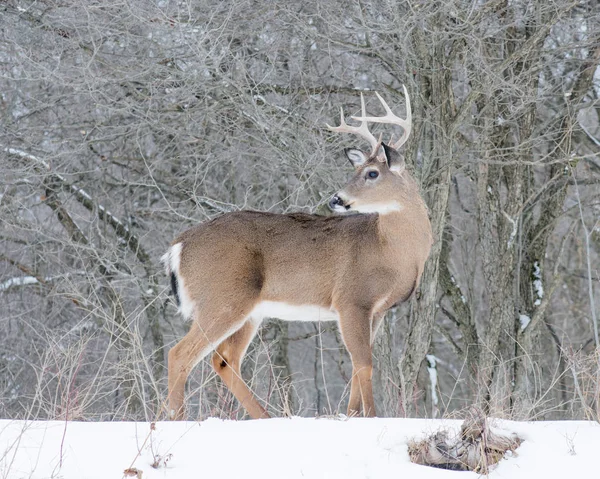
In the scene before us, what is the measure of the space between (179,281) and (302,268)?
939 mm

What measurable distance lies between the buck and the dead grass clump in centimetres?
241

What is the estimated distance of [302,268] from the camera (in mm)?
7164

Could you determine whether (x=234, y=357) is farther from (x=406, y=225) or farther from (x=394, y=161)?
(x=394, y=161)

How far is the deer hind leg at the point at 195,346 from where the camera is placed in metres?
6.74

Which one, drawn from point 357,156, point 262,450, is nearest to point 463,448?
point 262,450

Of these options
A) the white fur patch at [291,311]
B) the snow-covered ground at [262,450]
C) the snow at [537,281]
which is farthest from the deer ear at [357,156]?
the snow at [537,281]

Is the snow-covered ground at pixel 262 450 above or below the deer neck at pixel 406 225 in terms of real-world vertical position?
above

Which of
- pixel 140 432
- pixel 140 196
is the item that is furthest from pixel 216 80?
pixel 140 432

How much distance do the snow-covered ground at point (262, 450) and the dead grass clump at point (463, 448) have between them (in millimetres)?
54

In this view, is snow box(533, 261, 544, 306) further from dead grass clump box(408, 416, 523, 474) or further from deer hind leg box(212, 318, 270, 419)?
dead grass clump box(408, 416, 523, 474)

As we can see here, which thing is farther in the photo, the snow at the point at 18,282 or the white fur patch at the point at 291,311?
the snow at the point at 18,282

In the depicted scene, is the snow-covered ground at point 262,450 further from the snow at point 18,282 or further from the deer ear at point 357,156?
the snow at point 18,282

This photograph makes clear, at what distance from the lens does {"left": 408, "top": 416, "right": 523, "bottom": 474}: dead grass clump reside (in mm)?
4277

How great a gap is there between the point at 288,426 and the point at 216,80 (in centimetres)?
541
